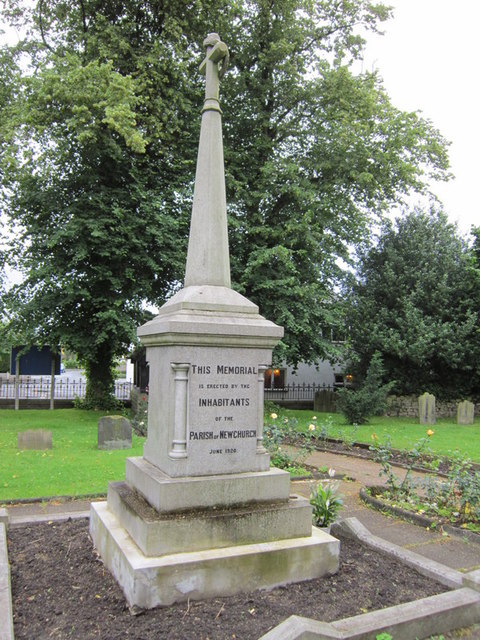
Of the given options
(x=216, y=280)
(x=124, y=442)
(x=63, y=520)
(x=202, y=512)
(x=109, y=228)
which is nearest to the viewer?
(x=202, y=512)

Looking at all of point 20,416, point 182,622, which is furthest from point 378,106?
point 182,622

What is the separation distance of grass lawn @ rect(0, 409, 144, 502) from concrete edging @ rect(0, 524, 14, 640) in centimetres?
304

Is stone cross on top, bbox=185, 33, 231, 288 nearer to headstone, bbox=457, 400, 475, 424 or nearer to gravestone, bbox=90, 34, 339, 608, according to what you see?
gravestone, bbox=90, 34, 339, 608

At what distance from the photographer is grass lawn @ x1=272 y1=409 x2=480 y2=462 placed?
536 inches

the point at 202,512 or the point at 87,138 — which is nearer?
the point at 202,512

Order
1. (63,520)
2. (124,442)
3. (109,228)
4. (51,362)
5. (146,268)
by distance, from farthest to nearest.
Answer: (51,362)
(146,268)
(109,228)
(124,442)
(63,520)

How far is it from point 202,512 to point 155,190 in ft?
51.4

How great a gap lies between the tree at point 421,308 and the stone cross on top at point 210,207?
18.8 meters

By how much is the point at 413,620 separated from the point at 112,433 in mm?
9312

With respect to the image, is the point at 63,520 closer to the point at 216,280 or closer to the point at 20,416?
the point at 216,280

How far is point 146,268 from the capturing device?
18562mm

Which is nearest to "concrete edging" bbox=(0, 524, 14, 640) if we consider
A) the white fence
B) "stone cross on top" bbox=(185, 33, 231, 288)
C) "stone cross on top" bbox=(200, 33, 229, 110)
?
"stone cross on top" bbox=(185, 33, 231, 288)

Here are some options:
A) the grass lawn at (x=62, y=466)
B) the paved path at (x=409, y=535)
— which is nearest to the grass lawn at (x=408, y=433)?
the paved path at (x=409, y=535)

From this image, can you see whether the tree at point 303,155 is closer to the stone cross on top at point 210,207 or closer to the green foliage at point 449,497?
the green foliage at point 449,497
